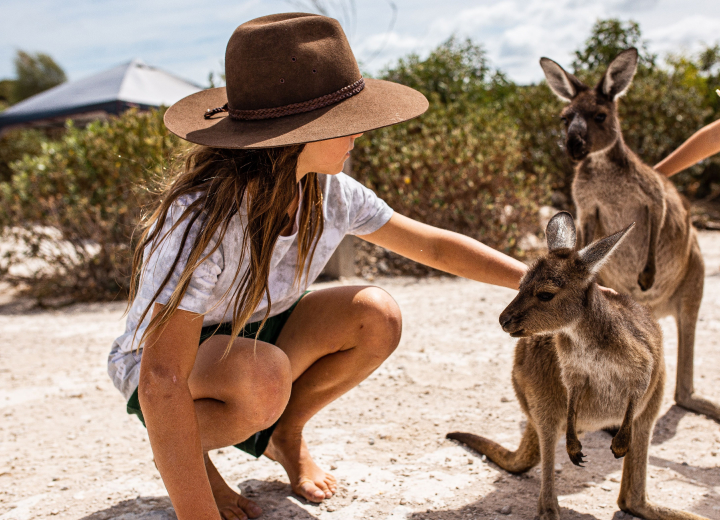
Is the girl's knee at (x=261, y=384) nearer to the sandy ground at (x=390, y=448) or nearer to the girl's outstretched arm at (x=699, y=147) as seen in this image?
the sandy ground at (x=390, y=448)

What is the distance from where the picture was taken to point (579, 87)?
319 cm

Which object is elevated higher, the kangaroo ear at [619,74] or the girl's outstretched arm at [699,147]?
the kangaroo ear at [619,74]

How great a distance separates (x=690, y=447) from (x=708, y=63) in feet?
31.1

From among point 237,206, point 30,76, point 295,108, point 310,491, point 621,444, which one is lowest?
point 30,76

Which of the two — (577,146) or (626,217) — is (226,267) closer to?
(577,146)

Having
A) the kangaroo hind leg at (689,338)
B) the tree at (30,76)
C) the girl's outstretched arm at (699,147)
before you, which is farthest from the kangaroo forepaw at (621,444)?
the tree at (30,76)

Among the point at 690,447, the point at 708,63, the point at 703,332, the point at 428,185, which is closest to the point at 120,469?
the point at 690,447

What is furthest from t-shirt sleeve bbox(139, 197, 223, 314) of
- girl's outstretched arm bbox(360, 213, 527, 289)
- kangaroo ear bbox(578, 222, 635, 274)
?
kangaroo ear bbox(578, 222, 635, 274)

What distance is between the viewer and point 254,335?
7.28 ft

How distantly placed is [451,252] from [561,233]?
1.33 feet

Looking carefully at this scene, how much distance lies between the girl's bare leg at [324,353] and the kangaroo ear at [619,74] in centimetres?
166

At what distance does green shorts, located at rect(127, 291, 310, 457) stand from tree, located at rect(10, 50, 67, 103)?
97.9ft

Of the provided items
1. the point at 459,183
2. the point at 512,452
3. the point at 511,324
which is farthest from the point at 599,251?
the point at 459,183

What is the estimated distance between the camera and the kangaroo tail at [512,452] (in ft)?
7.26
